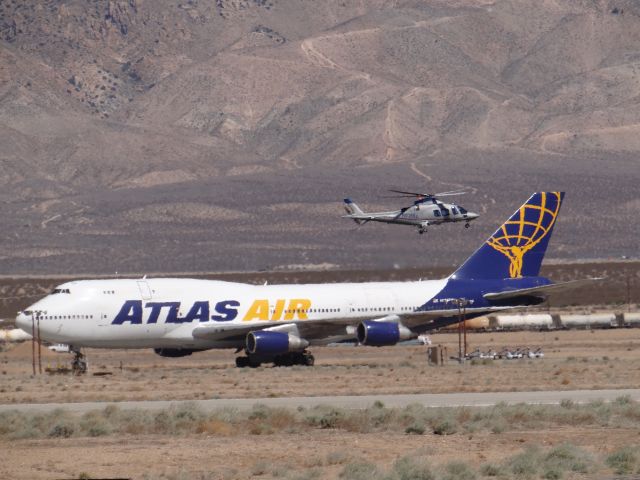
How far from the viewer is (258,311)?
75.2 meters

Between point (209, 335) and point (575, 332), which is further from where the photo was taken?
point (575, 332)

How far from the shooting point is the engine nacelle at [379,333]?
7331 cm

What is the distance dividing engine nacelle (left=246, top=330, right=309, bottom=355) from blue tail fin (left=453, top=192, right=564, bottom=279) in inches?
402

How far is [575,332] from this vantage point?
365 feet

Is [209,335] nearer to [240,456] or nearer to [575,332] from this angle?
Result: [240,456]

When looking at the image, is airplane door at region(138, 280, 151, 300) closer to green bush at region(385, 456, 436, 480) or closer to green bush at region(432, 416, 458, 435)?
green bush at region(432, 416, 458, 435)

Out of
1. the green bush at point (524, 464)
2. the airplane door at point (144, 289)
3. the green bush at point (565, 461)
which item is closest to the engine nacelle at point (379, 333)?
the airplane door at point (144, 289)

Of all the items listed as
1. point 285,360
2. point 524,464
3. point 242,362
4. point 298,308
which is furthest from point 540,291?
point 524,464

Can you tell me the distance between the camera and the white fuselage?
2844 inches

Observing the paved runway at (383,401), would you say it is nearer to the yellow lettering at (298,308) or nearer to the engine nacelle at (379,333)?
the engine nacelle at (379,333)

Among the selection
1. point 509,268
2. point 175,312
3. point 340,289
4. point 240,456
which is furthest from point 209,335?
point 240,456

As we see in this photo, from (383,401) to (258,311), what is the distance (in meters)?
24.7

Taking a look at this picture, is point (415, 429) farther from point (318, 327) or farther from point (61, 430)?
point (318, 327)

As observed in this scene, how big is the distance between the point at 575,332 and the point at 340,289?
37.2 m
